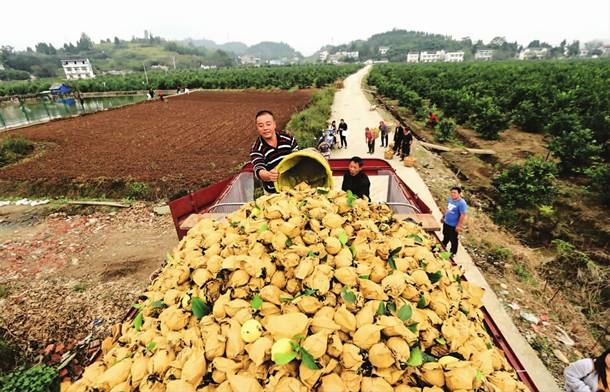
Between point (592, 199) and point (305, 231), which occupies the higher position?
point (305, 231)

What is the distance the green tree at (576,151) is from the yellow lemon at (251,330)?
464 inches

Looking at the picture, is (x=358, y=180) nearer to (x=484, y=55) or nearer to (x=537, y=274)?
(x=537, y=274)

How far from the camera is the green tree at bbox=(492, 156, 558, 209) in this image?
767 cm

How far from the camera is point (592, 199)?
8.08 meters

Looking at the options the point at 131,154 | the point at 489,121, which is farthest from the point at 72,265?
the point at 489,121

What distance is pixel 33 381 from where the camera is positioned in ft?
10.9

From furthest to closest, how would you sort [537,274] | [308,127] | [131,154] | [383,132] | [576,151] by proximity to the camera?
1. [308,127]
2. [131,154]
3. [383,132]
4. [576,151]
5. [537,274]

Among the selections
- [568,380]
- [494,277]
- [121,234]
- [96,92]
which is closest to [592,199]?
[494,277]

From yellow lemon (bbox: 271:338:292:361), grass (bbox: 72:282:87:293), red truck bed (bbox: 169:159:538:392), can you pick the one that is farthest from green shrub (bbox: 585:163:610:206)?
grass (bbox: 72:282:87:293)

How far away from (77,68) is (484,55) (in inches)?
6407

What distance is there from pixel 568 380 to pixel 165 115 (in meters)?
23.5

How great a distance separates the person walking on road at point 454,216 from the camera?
4930 mm

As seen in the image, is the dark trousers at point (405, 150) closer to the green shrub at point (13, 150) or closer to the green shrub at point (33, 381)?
the green shrub at point (33, 381)

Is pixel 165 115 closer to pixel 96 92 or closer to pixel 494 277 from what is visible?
pixel 494 277
